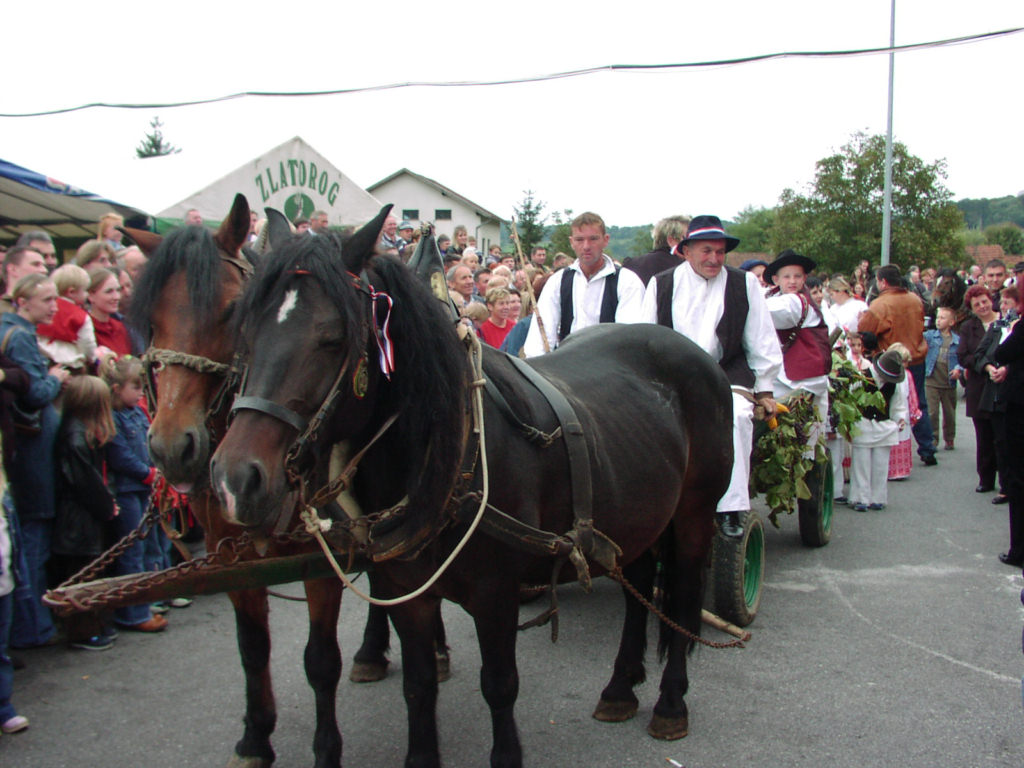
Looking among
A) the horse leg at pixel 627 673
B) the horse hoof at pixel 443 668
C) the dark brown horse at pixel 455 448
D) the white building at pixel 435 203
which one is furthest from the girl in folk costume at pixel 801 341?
the white building at pixel 435 203

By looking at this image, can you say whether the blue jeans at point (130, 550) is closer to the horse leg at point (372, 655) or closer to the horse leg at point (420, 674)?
the horse leg at point (372, 655)

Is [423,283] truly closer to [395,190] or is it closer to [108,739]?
[108,739]

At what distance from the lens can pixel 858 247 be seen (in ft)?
101

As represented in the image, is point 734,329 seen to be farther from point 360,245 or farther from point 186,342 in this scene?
point 186,342

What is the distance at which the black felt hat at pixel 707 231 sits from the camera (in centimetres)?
454

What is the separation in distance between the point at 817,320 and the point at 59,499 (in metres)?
5.31

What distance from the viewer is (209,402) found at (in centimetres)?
267

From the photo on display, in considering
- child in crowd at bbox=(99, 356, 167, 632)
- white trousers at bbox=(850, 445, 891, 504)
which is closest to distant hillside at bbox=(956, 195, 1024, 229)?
white trousers at bbox=(850, 445, 891, 504)

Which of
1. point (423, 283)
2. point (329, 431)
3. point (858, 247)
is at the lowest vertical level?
point (329, 431)

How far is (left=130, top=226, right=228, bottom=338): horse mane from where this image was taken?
2748mm

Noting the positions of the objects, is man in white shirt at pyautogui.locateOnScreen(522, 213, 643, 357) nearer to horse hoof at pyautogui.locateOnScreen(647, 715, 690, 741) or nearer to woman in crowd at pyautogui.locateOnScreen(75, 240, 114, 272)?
horse hoof at pyautogui.locateOnScreen(647, 715, 690, 741)

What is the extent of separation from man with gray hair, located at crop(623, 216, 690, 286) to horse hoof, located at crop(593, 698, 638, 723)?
12.8 ft

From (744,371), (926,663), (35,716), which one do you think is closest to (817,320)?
(744,371)

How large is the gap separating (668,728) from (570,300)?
2668 millimetres
